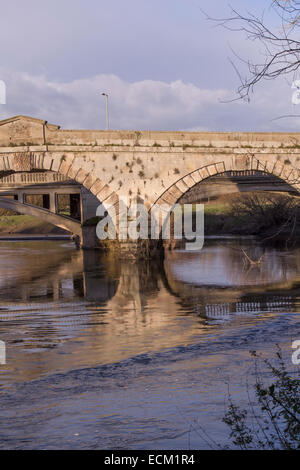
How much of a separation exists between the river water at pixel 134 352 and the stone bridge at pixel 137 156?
15.4ft

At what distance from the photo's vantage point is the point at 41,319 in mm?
11883

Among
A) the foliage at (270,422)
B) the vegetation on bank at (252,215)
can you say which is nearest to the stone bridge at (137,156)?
the vegetation on bank at (252,215)

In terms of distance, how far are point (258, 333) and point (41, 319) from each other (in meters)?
4.31

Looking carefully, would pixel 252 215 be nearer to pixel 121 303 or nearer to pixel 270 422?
pixel 121 303

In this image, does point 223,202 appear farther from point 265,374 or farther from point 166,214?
point 265,374

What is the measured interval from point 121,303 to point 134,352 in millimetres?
5175

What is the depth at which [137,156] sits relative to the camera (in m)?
22.4

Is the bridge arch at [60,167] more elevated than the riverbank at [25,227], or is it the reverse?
the bridge arch at [60,167]

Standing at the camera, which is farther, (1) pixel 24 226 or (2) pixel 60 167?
(1) pixel 24 226

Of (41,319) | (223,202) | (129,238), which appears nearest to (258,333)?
(41,319)

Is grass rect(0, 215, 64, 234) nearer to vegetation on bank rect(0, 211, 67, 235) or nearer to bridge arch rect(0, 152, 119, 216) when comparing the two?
vegetation on bank rect(0, 211, 67, 235)

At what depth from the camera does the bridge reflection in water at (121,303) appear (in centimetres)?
912

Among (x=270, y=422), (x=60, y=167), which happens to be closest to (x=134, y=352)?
(x=270, y=422)

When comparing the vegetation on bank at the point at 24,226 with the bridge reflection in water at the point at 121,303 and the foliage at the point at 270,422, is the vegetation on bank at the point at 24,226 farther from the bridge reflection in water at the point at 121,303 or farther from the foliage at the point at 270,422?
the foliage at the point at 270,422
